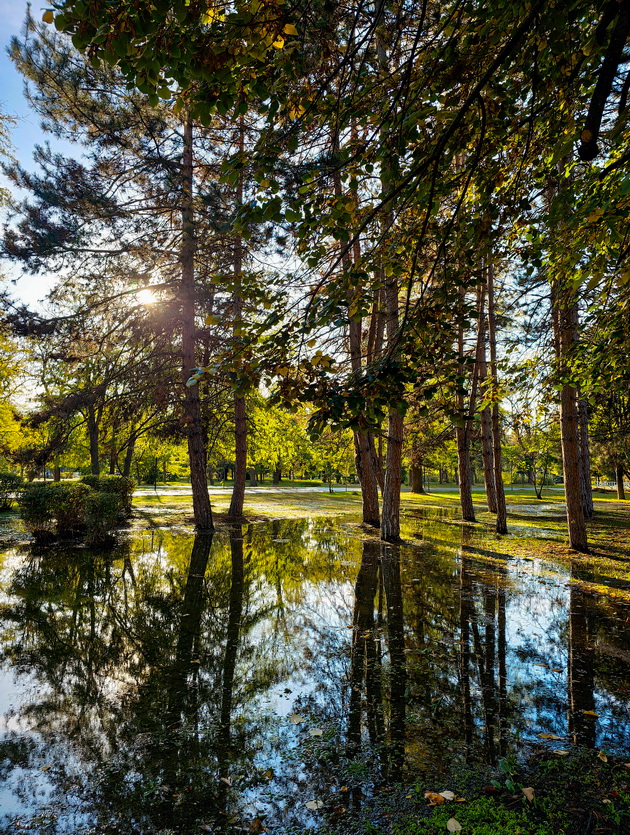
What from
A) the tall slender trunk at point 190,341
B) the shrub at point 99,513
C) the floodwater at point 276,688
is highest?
the tall slender trunk at point 190,341

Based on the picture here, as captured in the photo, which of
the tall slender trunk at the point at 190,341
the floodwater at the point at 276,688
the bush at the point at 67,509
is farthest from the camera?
the tall slender trunk at the point at 190,341

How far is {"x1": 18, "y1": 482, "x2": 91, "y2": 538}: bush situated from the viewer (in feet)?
37.6

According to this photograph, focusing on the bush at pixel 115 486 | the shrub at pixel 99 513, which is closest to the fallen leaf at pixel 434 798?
the shrub at pixel 99 513

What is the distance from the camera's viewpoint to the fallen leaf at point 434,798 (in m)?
2.61

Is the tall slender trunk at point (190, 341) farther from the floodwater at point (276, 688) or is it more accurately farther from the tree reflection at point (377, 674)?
the tree reflection at point (377, 674)

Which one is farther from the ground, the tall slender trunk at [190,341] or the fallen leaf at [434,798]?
the tall slender trunk at [190,341]

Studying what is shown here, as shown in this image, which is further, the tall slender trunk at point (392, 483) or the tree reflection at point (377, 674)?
the tall slender trunk at point (392, 483)

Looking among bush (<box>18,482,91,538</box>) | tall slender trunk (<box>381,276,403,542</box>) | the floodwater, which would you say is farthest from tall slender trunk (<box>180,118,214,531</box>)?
the floodwater

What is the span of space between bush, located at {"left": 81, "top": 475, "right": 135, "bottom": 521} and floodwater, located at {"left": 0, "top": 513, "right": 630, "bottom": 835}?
709cm

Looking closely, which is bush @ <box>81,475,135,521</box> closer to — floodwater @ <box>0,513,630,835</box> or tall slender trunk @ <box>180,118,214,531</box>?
tall slender trunk @ <box>180,118,214,531</box>

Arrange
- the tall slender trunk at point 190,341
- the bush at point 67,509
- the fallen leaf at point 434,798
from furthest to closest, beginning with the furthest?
the tall slender trunk at point 190,341 → the bush at point 67,509 → the fallen leaf at point 434,798

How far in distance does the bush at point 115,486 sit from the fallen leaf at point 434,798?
43.0 feet

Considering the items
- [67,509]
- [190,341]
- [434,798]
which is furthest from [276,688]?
[190,341]

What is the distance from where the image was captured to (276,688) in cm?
409
